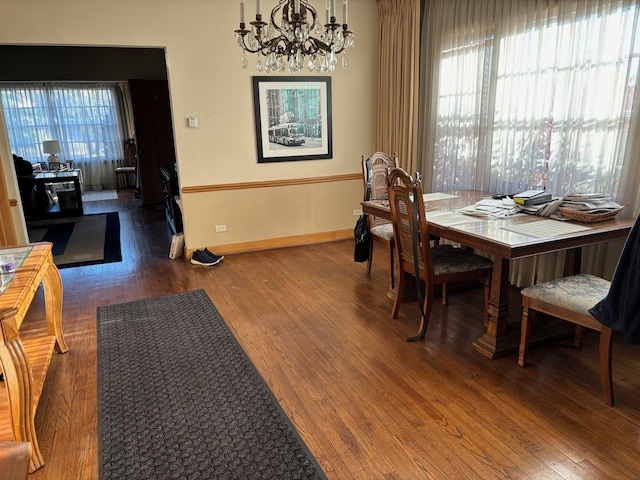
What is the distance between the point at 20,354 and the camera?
70.1 inches

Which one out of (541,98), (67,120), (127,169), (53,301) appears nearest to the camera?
(53,301)

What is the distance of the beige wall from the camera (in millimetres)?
4035

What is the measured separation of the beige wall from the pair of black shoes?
0.18m

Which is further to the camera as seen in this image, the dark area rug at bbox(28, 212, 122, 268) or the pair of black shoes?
the dark area rug at bbox(28, 212, 122, 268)

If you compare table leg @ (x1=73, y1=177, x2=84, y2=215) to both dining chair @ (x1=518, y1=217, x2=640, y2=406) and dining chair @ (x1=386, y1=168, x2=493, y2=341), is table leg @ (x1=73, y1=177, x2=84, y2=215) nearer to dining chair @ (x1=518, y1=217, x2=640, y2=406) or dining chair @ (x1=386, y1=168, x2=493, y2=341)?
dining chair @ (x1=386, y1=168, x2=493, y2=341)

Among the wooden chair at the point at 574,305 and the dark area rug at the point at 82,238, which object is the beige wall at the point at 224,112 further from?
the wooden chair at the point at 574,305

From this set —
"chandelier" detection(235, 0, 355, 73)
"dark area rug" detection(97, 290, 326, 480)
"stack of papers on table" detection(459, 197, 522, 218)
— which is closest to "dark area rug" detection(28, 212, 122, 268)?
"dark area rug" detection(97, 290, 326, 480)

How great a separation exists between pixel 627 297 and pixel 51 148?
386 inches

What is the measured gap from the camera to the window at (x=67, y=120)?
30.6 ft

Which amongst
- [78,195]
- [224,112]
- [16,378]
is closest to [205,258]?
[224,112]

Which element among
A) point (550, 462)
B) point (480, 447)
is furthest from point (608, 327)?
point (480, 447)

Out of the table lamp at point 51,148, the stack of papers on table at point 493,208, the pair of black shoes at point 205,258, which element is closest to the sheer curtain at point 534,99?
the stack of papers on table at point 493,208

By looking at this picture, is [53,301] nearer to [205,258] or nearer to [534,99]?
[205,258]

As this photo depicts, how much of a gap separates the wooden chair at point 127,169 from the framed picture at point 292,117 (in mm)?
6320
